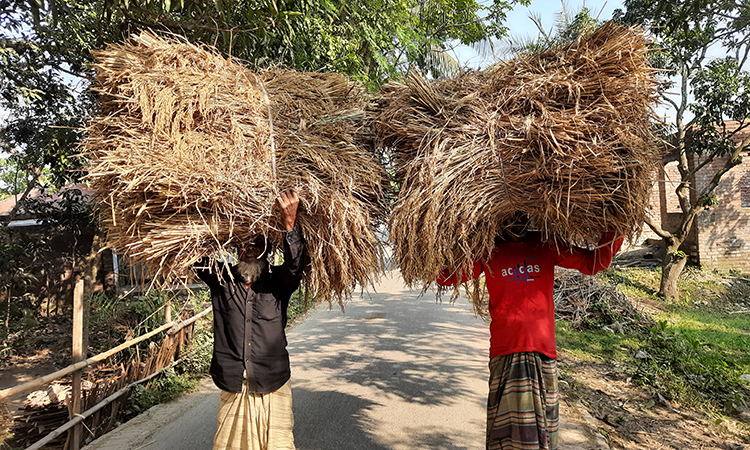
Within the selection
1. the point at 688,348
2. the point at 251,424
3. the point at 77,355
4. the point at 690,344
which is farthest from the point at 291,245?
the point at 690,344

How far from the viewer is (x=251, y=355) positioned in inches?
95.7

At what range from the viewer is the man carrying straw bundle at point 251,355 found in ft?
7.88

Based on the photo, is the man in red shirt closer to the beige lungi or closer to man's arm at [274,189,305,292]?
man's arm at [274,189,305,292]

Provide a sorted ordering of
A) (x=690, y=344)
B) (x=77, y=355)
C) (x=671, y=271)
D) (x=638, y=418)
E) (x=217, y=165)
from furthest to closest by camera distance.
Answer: (x=671, y=271)
(x=690, y=344)
(x=638, y=418)
(x=77, y=355)
(x=217, y=165)

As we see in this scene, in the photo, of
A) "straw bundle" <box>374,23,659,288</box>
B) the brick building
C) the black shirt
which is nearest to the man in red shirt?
"straw bundle" <box>374,23,659,288</box>

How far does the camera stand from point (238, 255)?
97.6 inches

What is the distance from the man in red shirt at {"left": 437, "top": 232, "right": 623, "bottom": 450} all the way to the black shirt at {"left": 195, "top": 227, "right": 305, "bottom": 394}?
0.93 metres

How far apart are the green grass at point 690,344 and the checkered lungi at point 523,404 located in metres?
2.53

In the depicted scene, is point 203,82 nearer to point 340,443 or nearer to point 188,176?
point 188,176

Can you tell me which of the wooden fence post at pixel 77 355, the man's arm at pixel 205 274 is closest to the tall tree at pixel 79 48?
the wooden fence post at pixel 77 355

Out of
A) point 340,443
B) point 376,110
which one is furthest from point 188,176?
point 340,443

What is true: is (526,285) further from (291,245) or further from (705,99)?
(705,99)

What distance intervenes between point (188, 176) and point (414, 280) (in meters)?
1.23

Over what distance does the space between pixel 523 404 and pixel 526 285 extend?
0.61 m
